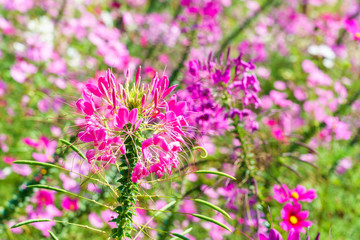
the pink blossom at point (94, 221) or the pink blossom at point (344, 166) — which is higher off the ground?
the pink blossom at point (344, 166)

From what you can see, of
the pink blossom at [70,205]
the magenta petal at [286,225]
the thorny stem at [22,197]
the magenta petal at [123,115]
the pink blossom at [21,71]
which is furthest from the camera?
the pink blossom at [21,71]

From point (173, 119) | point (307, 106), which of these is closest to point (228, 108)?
point (173, 119)

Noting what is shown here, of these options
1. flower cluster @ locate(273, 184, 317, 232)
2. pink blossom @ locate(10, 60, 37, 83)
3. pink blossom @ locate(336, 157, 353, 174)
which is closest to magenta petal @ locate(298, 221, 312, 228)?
flower cluster @ locate(273, 184, 317, 232)

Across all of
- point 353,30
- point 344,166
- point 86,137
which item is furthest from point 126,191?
point 344,166

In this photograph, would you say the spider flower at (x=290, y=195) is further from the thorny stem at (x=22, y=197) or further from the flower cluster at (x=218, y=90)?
the thorny stem at (x=22, y=197)

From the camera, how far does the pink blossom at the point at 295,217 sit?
3.27ft

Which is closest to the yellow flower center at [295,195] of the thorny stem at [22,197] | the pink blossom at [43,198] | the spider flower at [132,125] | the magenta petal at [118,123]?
the spider flower at [132,125]

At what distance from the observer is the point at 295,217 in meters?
1.03

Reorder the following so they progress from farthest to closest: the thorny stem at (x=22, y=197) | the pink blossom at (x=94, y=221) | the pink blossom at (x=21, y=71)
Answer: the pink blossom at (x=21, y=71) < the pink blossom at (x=94, y=221) < the thorny stem at (x=22, y=197)

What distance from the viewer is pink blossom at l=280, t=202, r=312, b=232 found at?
996 mm

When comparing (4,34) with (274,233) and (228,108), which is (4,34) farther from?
(274,233)

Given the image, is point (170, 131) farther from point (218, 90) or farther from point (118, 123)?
point (218, 90)

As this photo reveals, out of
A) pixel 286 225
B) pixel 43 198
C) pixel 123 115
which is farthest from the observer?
pixel 43 198

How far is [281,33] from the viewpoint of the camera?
177 inches
